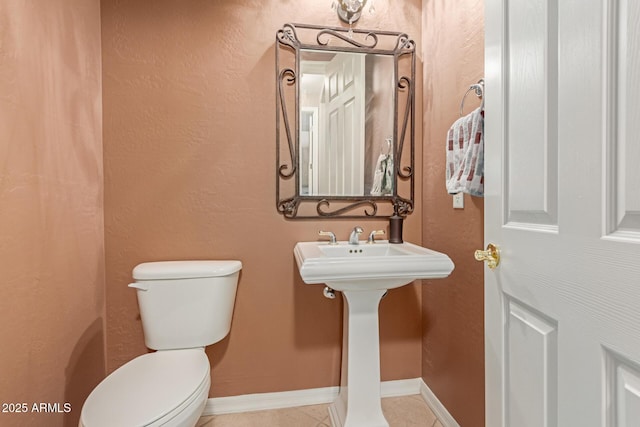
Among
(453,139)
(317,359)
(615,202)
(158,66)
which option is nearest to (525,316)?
(615,202)

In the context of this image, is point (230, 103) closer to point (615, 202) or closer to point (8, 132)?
point (8, 132)

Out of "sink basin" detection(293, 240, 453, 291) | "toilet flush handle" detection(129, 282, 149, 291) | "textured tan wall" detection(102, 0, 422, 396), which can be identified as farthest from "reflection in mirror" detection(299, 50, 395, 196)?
"toilet flush handle" detection(129, 282, 149, 291)

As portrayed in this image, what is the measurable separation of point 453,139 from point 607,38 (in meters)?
0.78

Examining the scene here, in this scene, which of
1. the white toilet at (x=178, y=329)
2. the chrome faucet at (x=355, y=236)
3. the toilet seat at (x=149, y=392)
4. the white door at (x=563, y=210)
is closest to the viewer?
the white door at (x=563, y=210)

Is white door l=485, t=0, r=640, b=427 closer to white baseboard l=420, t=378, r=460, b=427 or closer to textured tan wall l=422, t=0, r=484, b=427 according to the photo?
textured tan wall l=422, t=0, r=484, b=427

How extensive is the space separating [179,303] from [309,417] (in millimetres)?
879

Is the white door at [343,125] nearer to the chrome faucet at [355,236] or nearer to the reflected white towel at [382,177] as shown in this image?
the reflected white towel at [382,177]

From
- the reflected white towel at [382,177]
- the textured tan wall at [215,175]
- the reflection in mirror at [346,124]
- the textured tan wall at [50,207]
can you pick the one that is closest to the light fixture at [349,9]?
the textured tan wall at [215,175]

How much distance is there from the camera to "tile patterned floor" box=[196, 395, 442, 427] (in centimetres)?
162

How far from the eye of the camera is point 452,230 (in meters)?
1.56

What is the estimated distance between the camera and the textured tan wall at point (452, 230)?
137 cm

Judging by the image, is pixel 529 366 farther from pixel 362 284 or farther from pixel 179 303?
pixel 179 303

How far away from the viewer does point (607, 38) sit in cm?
54

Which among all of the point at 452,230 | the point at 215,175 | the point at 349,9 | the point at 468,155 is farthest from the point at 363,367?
the point at 349,9
